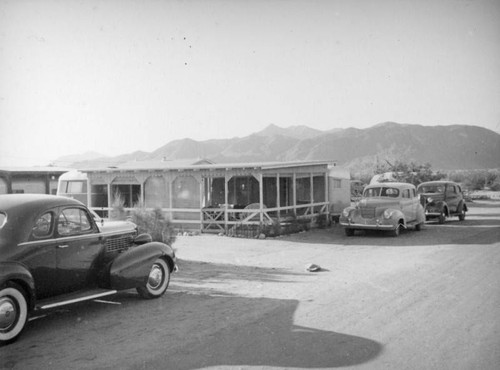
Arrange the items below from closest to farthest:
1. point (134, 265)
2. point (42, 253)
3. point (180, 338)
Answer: point (180, 338) < point (42, 253) < point (134, 265)

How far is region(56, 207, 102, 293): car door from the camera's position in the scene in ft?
20.7

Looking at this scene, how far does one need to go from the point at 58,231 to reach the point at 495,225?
56.5 feet

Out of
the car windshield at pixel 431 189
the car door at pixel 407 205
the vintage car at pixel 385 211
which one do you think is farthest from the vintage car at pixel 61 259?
the car windshield at pixel 431 189

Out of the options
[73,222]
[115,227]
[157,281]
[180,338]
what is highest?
[73,222]

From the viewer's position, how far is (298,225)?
18.4 m

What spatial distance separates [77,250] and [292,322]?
305 cm

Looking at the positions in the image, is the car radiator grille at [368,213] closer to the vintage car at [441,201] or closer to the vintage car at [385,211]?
the vintage car at [385,211]

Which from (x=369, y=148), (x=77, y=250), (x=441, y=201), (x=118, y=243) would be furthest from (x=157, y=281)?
(x=369, y=148)

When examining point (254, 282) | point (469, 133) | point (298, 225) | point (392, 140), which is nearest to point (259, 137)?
point (392, 140)

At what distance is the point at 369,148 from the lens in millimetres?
106250

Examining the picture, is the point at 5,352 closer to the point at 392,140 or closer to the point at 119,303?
the point at 119,303

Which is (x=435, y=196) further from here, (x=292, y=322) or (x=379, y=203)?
(x=292, y=322)

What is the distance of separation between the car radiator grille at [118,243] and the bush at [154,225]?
4264 mm

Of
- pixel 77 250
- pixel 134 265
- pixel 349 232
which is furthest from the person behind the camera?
pixel 349 232
